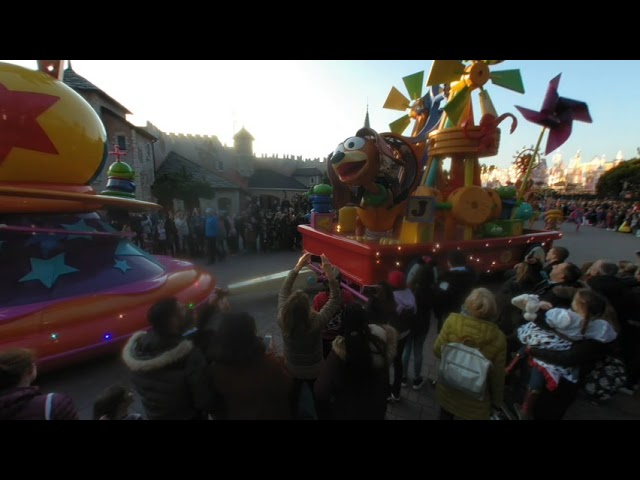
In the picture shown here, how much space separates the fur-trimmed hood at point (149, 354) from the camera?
160 cm

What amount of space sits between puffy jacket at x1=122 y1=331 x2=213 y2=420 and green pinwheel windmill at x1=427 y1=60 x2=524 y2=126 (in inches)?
224

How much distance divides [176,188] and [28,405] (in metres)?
17.8

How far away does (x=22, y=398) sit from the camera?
134cm

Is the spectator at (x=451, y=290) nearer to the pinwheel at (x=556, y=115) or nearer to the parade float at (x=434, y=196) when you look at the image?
the parade float at (x=434, y=196)

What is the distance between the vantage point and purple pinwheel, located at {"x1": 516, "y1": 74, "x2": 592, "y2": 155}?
21.5ft

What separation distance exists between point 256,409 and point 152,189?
61.7ft

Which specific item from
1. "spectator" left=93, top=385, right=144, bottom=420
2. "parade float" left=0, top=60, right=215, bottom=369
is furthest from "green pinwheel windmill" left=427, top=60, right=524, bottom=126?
"spectator" left=93, top=385, right=144, bottom=420

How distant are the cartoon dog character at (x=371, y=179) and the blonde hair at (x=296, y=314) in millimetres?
2830

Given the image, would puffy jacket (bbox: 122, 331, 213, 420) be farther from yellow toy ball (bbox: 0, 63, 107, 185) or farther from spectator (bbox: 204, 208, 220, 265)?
spectator (bbox: 204, 208, 220, 265)

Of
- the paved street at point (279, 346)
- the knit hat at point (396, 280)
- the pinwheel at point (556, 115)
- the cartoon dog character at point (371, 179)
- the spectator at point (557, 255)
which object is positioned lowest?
the paved street at point (279, 346)

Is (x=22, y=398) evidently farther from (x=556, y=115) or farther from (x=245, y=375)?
(x=556, y=115)

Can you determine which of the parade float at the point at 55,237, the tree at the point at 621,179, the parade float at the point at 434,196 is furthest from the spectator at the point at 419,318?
the tree at the point at 621,179

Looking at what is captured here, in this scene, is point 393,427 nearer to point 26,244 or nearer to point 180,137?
point 26,244

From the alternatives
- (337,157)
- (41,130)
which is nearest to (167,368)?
(41,130)
